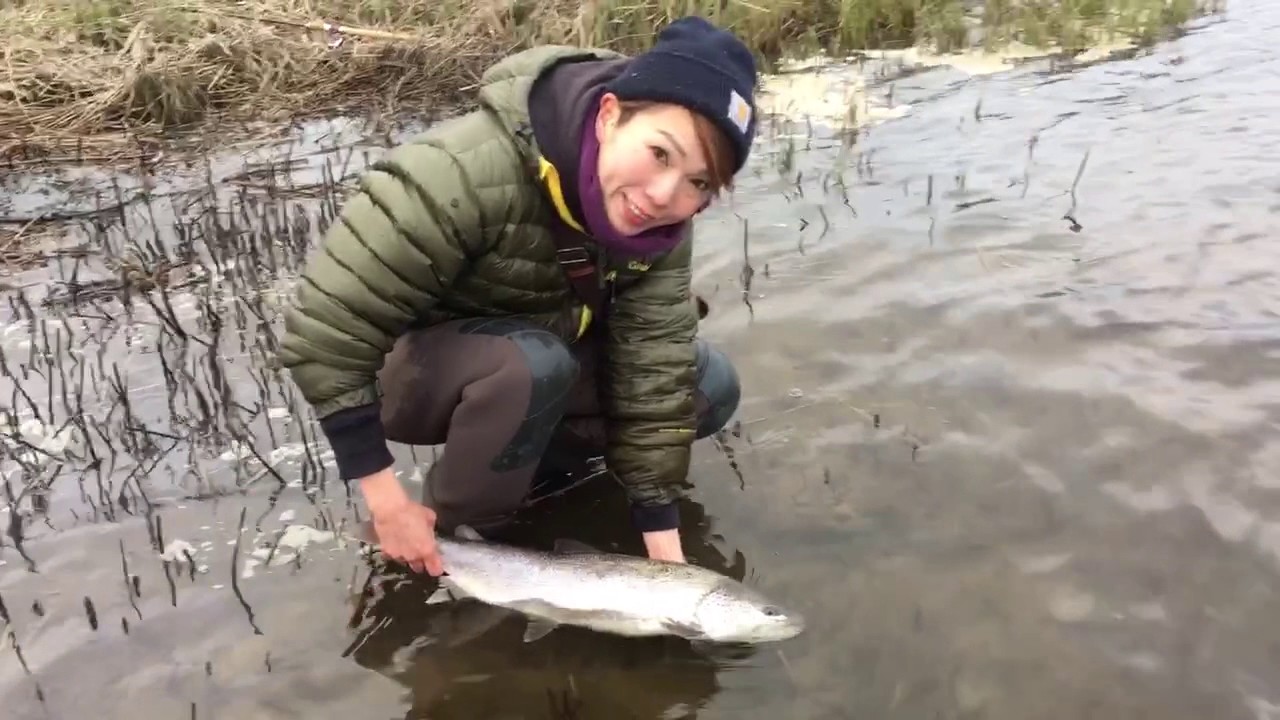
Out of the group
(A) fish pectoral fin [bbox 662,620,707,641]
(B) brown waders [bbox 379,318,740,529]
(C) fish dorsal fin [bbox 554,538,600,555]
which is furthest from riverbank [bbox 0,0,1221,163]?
(A) fish pectoral fin [bbox 662,620,707,641]

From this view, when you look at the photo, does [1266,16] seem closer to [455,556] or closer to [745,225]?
[745,225]

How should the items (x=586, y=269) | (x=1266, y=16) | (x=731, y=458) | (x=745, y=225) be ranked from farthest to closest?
(x=1266, y=16) → (x=745, y=225) → (x=731, y=458) → (x=586, y=269)

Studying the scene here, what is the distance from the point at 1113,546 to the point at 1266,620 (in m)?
0.43

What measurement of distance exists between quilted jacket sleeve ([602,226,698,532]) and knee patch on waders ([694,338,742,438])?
34 centimetres

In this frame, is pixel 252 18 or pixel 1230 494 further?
pixel 252 18

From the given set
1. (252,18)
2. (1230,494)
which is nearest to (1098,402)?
(1230,494)

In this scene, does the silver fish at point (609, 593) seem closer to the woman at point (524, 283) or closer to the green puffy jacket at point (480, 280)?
the woman at point (524, 283)

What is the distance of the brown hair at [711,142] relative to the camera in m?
2.35

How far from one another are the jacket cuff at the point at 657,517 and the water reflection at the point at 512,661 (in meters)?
0.24

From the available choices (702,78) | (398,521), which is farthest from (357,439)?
(702,78)

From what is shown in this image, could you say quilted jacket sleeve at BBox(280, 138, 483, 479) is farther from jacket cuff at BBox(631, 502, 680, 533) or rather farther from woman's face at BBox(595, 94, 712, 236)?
jacket cuff at BBox(631, 502, 680, 533)

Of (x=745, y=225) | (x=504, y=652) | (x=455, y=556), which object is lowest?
(x=504, y=652)

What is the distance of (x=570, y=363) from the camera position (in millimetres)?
2900

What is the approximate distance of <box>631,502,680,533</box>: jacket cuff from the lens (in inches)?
116
